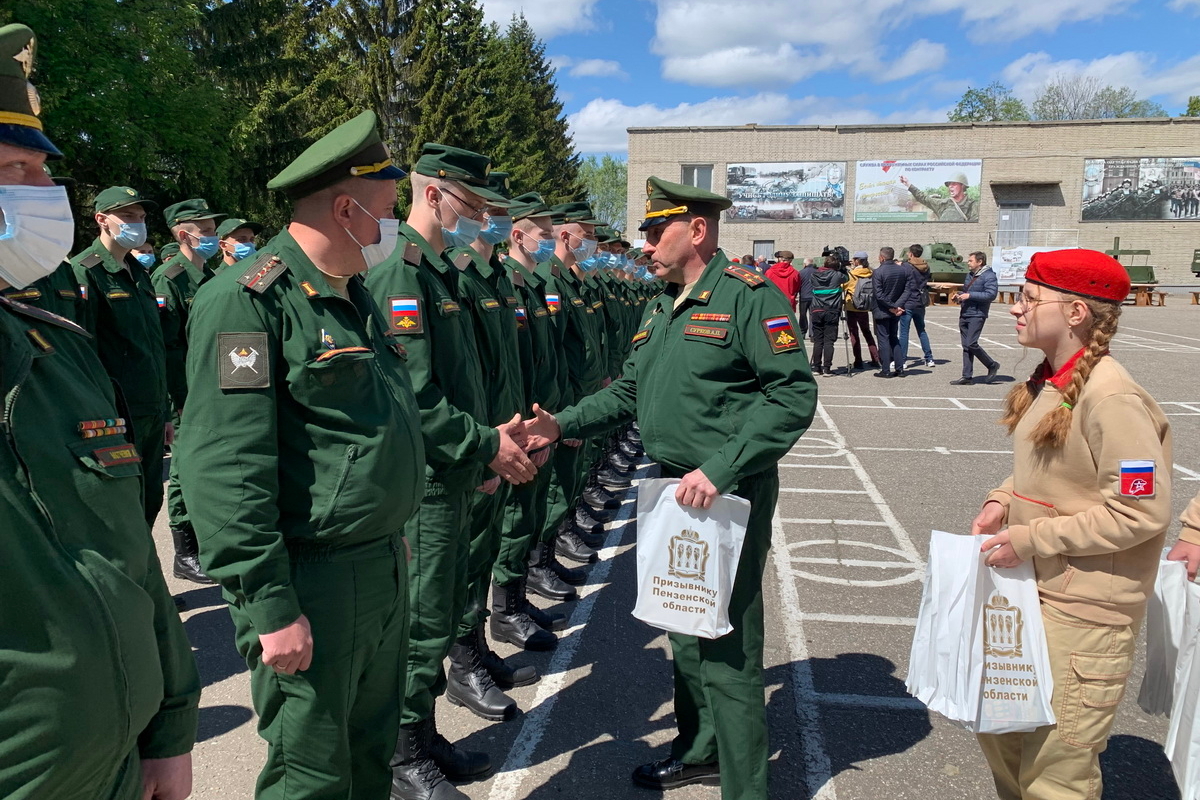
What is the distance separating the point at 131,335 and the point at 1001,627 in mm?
5201

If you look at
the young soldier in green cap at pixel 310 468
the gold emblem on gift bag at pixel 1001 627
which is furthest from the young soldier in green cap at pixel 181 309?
the gold emblem on gift bag at pixel 1001 627

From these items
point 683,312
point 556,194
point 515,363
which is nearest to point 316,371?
point 683,312

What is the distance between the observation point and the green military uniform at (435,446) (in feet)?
10.5

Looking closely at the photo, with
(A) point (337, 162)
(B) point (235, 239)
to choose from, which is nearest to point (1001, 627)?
(A) point (337, 162)

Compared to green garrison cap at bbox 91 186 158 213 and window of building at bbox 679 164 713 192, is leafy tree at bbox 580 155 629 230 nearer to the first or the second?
window of building at bbox 679 164 713 192

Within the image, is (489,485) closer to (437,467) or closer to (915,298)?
(437,467)

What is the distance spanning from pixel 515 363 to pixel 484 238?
2.20 feet

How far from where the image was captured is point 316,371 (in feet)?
7.16

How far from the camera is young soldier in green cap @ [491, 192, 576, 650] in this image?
15.9 feet

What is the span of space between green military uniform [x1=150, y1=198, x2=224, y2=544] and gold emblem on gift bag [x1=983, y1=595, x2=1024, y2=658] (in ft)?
16.9

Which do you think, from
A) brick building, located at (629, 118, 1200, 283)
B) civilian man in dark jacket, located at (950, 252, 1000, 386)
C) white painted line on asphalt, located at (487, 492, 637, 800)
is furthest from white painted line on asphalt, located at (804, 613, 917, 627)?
brick building, located at (629, 118, 1200, 283)

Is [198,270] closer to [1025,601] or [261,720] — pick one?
[261,720]

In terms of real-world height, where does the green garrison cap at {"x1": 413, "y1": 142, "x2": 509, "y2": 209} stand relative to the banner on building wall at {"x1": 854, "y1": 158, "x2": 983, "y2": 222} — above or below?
below

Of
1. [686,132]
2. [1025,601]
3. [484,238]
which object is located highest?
[686,132]
